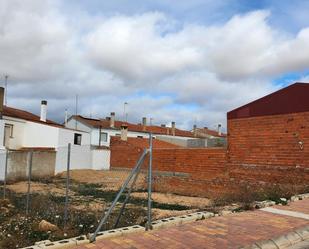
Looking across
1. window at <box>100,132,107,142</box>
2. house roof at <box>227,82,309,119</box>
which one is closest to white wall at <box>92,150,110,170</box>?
window at <box>100,132,107,142</box>

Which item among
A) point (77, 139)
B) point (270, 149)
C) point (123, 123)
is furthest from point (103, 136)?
point (270, 149)

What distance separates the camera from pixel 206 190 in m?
17.5

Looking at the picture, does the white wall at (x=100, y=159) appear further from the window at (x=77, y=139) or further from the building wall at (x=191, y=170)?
the building wall at (x=191, y=170)

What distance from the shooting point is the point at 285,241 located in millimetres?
6289

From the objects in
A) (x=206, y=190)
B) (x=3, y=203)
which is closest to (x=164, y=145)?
(x=206, y=190)

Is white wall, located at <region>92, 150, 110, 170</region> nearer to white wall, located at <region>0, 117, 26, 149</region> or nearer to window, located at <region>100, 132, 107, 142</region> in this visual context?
white wall, located at <region>0, 117, 26, 149</region>

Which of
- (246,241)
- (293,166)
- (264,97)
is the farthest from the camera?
(264,97)

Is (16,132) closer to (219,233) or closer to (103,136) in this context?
(103,136)

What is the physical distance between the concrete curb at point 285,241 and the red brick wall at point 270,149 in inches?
351

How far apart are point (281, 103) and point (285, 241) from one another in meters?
11.4

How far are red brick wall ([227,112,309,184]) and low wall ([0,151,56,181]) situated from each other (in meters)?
13.4

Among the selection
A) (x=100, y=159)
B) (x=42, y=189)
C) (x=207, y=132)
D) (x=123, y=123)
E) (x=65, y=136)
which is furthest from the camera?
(x=207, y=132)

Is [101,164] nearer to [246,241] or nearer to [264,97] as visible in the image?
[264,97]

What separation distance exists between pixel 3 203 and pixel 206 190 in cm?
954
